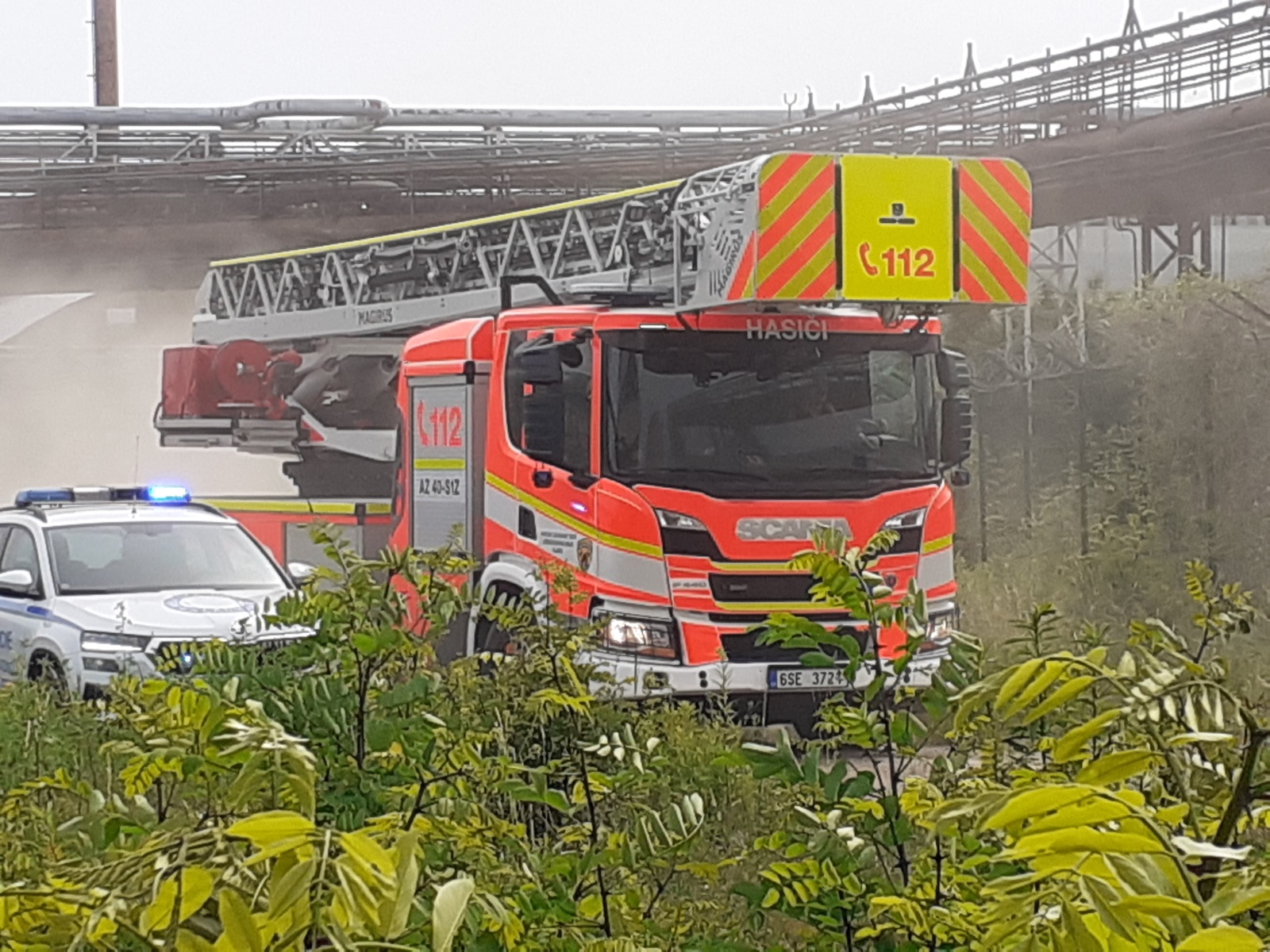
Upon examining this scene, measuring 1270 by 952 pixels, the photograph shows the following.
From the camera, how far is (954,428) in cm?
Answer: 1170

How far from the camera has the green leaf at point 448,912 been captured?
1.45 metres

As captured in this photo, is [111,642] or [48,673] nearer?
[48,673]

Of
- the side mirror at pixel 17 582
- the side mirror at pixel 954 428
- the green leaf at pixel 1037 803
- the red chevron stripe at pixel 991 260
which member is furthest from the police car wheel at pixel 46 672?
the green leaf at pixel 1037 803

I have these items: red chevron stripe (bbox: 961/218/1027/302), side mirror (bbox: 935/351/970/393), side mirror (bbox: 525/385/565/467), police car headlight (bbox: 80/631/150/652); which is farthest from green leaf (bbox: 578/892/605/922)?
police car headlight (bbox: 80/631/150/652)

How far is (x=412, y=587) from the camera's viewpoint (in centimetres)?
445

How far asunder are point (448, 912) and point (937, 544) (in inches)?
407

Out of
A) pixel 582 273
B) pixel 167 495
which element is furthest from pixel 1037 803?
pixel 167 495

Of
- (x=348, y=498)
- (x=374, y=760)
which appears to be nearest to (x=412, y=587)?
(x=374, y=760)

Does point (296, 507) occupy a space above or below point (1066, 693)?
below

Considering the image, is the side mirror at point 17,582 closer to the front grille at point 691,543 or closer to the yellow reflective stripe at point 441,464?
the yellow reflective stripe at point 441,464

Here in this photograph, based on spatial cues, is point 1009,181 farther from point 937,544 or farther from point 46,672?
point 46,672

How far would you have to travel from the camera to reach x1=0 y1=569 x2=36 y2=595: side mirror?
487 inches

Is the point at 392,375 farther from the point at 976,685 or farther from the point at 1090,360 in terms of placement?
the point at 976,685

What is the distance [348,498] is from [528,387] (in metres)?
5.03
